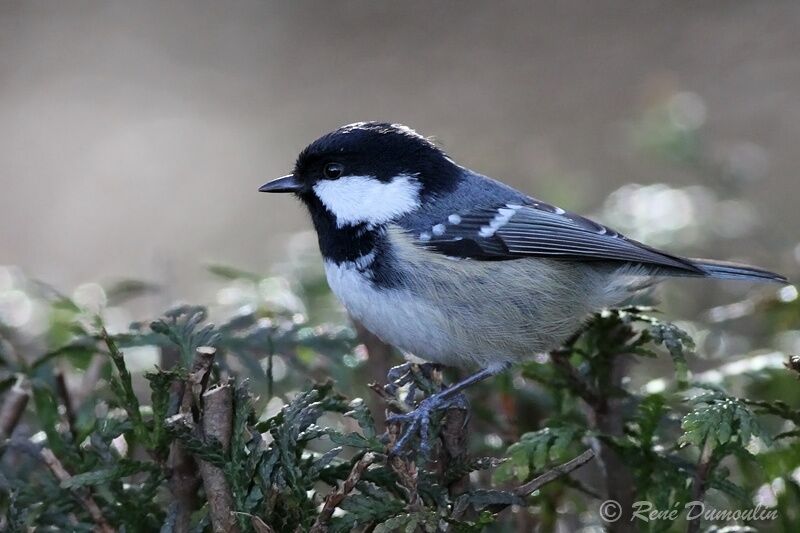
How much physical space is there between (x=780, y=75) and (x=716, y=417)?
19.6 feet

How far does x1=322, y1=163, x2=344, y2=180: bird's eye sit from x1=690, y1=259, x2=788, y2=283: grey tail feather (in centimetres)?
96

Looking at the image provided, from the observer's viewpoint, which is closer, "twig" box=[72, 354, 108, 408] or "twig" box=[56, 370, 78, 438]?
"twig" box=[56, 370, 78, 438]

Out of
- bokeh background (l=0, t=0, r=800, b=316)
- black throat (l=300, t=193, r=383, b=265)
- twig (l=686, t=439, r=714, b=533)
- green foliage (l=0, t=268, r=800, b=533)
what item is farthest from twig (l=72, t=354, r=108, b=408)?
bokeh background (l=0, t=0, r=800, b=316)

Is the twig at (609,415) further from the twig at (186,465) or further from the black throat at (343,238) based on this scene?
the twig at (186,465)

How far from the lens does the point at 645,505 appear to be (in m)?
1.92

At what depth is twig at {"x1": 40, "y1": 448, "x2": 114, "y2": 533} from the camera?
1.76 m

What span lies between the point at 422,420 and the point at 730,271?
1.10 metres

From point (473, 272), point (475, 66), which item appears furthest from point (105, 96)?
point (473, 272)

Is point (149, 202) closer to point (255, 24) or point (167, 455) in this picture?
point (255, 24)

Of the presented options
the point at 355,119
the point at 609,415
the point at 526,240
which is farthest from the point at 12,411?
the point at 355,119

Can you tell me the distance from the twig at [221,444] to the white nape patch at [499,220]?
119cm

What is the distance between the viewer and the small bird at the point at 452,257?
8.25 feet

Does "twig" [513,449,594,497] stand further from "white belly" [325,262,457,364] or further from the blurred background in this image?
the blurred background

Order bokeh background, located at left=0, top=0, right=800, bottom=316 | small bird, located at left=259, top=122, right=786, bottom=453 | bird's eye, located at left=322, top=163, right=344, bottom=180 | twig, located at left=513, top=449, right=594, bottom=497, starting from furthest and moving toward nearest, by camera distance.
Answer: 1. bokeh background, located at left=0, top=0, right=800, bottom=316
2. bird's eye, located at left=322, top=163, right=344, bottom=180
3. small bird, located at left=259, top=122, right=786, bottom=453
4. twig, located at left=513, top=449, right=594, bottom=497
